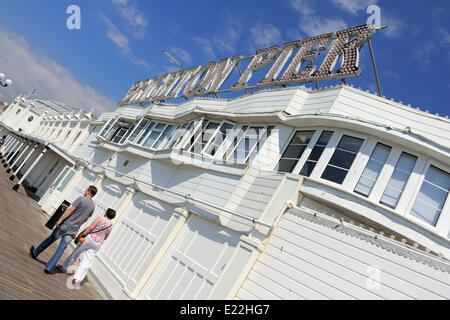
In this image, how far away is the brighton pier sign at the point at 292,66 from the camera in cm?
974

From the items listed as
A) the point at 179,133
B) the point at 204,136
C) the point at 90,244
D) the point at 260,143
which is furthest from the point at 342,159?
the point at 179,133

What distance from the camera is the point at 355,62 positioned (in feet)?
30.7

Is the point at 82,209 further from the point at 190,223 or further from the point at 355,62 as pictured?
the point at 355,62

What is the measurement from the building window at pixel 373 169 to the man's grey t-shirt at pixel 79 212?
702 centimetres

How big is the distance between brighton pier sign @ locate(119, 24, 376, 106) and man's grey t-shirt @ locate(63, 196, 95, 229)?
8.45 m

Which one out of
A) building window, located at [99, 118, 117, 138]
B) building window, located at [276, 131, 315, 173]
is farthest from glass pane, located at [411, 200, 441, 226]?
building window, located at [99, 118, 117, 138]

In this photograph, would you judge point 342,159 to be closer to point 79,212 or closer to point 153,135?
point 79,212

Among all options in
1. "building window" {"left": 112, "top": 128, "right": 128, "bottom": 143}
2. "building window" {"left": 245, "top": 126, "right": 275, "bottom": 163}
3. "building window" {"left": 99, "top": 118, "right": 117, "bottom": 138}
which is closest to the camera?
"building window" {"left": 245, "top": 126, "right": 275, "bottom": 163}

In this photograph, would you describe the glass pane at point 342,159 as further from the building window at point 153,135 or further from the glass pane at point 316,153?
the building window at point 153,135

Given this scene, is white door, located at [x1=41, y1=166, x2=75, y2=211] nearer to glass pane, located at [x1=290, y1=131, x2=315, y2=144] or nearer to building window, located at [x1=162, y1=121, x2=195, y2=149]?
building window, located at [x1=162, y1=121, x2=195, y2=149]

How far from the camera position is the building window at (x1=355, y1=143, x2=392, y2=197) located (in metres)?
7.47

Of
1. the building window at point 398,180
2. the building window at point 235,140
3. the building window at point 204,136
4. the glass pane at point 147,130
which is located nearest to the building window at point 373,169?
the building window at point 398,180
